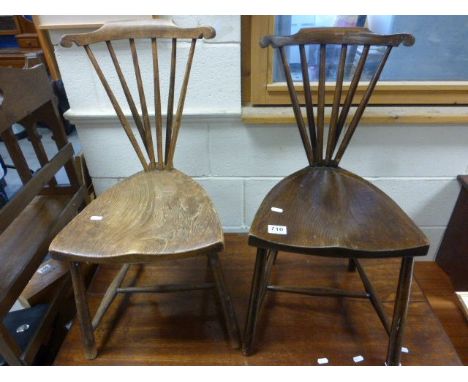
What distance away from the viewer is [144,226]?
0.76 m

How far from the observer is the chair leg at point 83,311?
78 cm

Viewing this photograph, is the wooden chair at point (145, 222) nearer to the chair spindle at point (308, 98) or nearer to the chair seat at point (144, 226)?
the chair seat at point (144, 226)

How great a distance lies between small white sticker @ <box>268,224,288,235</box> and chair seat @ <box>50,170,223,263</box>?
112 millimetres

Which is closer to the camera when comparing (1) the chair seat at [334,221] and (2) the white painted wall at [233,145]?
(1) the chair seat at [334,221]

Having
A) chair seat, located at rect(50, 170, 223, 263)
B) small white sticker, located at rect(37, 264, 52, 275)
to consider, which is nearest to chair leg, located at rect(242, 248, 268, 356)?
chair seat, located at rect(50, 170, 223, 263)

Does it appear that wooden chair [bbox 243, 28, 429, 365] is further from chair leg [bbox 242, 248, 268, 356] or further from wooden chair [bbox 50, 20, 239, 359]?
wooden chair [bbox 50, 20, 239, 359]

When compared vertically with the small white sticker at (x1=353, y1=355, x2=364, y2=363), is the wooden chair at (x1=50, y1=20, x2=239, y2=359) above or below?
above

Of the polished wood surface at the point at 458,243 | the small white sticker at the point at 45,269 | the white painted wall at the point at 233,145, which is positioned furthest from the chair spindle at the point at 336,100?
the small white sticker at the point at 45,269

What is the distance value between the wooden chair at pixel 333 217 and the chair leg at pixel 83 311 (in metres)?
0.41

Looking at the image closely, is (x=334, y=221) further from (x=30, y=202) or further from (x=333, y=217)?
(x=30, y=202)

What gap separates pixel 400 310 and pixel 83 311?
0.77m

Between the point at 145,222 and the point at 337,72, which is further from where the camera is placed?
the point at 337,72

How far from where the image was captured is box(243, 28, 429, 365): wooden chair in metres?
0.70

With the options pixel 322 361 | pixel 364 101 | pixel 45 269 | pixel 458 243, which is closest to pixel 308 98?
pixel 364 101
